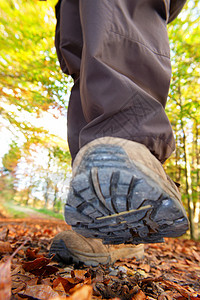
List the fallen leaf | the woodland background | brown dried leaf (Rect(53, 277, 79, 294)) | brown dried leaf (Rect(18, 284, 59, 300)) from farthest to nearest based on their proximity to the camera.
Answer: the woodland background, the fallen leaf, brown dried leaf (Rect(53, 277, 79, 294)), brown dried leaf (Rect(18, 284, 59, 300))

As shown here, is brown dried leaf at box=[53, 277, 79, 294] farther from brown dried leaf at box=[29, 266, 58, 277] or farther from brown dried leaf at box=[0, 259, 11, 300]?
brown dried leaf at box=[0, 259, 11, 300]

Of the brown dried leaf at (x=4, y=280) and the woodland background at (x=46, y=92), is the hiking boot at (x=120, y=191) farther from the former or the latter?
the woodland background at (x=46, y=92)

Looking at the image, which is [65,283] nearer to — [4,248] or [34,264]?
[34,264]

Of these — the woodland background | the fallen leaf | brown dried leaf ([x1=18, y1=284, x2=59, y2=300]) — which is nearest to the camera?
brown dried leaf ([x1=18, y1=284, x2=59, y2=300])

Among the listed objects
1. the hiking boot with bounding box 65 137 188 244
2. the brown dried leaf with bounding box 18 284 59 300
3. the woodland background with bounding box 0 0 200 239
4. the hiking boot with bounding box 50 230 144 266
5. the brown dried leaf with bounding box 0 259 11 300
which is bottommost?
the hiking boot with bounding box 50 230 144 266

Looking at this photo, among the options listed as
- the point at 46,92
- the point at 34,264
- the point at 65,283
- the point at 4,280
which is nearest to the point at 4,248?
the point at 34,264

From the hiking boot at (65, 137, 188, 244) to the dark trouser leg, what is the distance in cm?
10

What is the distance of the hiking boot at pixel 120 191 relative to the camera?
58cm

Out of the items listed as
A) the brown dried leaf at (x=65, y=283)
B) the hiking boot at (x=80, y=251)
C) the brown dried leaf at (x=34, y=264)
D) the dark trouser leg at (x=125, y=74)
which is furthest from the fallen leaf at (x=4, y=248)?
the dark trouser leg at (x=125, y=74)

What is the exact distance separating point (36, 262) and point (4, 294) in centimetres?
44

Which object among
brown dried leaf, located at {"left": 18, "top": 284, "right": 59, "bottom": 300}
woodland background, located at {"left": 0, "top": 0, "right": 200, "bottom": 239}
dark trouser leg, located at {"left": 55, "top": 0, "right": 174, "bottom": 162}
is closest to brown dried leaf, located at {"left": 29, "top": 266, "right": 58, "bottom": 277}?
brown dried leaf, located at {"left": 18, "top": 284, "right": 59, "bottom": 300}

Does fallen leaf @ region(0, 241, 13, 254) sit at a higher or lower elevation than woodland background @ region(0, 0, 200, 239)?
lower

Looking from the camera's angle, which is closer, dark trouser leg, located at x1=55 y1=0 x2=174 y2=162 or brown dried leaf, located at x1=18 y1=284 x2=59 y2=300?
brown dried leaf, located at x1=18 y1=284 x2=59 y2=300

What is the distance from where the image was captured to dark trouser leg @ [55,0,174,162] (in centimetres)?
73
